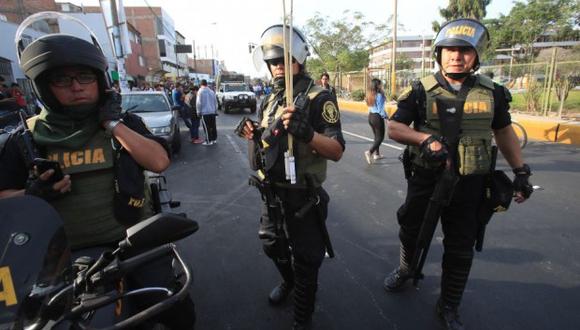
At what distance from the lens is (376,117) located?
7227mm

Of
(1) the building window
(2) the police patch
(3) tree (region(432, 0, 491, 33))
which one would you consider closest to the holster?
(2) the police patch

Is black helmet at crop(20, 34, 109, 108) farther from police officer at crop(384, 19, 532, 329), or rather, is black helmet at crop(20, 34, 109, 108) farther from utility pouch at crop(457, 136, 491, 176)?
utility pouch at crop(457, 136, 491, 176)

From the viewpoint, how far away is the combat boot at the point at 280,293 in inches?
104

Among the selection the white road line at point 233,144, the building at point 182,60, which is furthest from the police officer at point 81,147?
the building at point 182,60

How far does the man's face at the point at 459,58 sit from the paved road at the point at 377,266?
1.68 m

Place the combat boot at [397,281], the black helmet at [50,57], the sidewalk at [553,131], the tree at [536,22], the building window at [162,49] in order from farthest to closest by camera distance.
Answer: the building window at [162,49] < the tree at [536,22] < the sidewalk at [553,131] < the combat boot at [397,281] < the black helmet at [50,57]

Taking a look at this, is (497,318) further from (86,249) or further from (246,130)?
(86,249)

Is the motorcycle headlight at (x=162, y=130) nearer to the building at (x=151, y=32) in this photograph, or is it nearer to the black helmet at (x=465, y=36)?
the black helmet at (x=465, y=36)

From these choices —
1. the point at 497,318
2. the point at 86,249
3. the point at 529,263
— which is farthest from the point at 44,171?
the point at 529,263

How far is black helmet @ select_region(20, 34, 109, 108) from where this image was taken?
1595mm

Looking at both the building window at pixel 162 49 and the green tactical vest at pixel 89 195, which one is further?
the building window at pixel 162 49

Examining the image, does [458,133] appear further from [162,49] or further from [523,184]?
[162,49]

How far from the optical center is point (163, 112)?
8.56 m

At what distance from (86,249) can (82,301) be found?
83 centimetres
